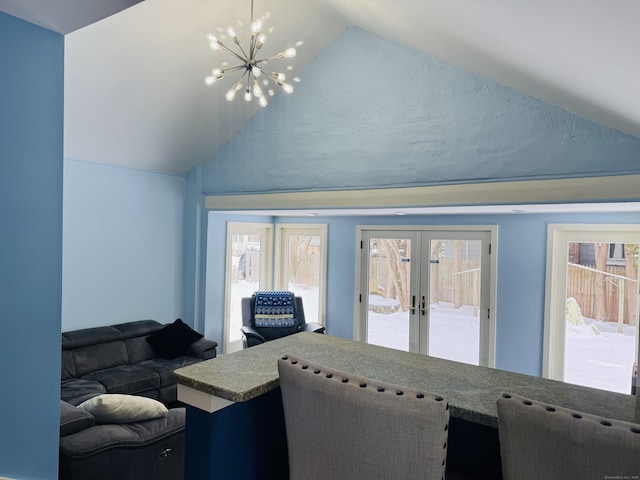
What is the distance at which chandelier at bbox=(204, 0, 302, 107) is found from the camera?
300 cm

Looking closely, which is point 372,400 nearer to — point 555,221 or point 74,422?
point 74,422

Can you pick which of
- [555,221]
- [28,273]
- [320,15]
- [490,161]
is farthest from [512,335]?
[28,273]

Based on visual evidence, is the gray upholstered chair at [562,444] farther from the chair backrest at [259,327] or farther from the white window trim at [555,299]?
the chair backrest at [259,327]

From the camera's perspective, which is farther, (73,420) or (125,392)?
(125,392)

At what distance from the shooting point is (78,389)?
12.6ft

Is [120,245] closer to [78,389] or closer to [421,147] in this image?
[78,389]

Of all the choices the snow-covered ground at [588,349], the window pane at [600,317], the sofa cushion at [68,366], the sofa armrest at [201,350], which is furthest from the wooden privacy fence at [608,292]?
the sofa cushion at [68,366]

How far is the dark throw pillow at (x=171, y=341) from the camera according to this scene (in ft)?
15.9

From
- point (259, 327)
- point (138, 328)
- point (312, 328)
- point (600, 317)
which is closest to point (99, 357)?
point (138, 328)

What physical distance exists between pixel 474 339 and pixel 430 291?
2.54ft

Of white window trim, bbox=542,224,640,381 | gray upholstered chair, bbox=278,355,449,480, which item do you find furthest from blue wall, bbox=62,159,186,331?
white window trim, bbox=542,224,640,381

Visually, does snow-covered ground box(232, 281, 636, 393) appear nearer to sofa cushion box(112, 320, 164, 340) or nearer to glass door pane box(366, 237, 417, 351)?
glass door pane box(366, 237, 417, 351)

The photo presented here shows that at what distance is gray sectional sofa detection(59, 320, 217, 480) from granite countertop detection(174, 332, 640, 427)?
1.10 metres

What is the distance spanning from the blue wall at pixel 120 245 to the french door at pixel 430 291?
252 centimetres
